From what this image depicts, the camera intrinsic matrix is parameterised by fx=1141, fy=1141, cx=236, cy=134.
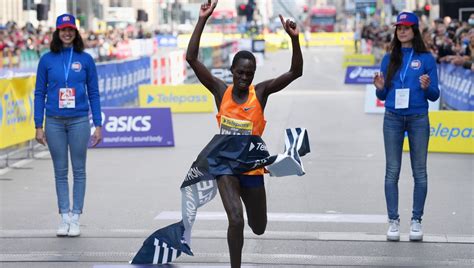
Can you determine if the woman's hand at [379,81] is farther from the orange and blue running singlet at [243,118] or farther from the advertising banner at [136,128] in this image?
the advertising banner at [136,128]

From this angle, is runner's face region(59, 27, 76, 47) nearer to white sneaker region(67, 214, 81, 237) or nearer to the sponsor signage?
white sneaker region(67, 214, 81, 237)

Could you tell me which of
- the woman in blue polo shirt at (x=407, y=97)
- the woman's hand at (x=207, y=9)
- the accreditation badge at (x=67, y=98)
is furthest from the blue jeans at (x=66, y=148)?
the woman in blue polo shirt at (x=407, y=97)

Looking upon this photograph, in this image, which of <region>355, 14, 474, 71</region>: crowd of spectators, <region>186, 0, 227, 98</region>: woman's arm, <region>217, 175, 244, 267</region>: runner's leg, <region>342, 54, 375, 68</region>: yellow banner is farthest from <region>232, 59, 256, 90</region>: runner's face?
<region>342, 54, 375, 68</region>: yellow banner

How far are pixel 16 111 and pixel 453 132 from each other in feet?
20.2

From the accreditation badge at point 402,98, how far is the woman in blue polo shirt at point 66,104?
248 cm

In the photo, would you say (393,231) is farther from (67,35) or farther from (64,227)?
(67,35)

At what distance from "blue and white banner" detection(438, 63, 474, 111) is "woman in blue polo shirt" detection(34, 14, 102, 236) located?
11.5m

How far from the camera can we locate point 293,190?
41.3 feet

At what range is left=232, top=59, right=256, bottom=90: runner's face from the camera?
284 inches

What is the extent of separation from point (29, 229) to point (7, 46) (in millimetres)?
28315

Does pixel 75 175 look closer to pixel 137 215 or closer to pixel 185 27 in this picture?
pixel 137 215

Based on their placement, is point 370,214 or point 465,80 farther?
point 465,80

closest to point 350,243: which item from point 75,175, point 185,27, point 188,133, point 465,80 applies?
point 75,175

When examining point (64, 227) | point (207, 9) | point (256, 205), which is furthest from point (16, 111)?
point (256, 205)
